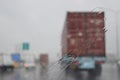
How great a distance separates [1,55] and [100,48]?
20.8 m

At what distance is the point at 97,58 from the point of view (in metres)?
21.3

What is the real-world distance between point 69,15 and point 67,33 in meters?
1.32

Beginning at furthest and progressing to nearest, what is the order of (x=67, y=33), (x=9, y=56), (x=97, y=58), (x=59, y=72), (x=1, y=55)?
(x=9, y=56), (x=1, y=55), (x=67, y=33), (x=97, y=58), (x=59, y=72)

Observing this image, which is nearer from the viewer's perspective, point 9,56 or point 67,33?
point 67,33

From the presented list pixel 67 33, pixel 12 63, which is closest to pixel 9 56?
pixel 12 63

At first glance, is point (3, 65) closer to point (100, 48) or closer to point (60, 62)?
point (100, 48)

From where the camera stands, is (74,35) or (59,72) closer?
(59,72)

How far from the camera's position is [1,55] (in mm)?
41719

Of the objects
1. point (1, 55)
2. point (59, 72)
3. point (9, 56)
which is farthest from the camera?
point (9, 56)

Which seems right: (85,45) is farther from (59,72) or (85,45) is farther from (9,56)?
(9,56)

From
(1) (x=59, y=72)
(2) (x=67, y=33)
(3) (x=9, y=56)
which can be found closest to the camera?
(1) (x=59, y=72)

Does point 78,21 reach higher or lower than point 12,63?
higher

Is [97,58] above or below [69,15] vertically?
below

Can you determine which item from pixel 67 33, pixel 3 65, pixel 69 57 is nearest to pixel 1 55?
pixel 3 65
